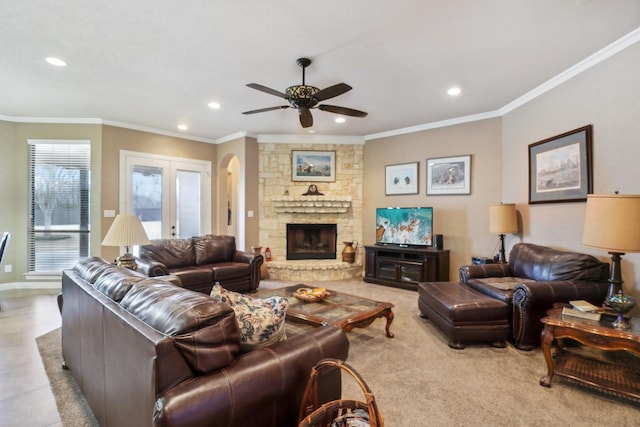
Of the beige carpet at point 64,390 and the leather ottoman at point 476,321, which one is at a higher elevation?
the leather ottoman at point 476,321

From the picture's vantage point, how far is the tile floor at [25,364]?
1899mm

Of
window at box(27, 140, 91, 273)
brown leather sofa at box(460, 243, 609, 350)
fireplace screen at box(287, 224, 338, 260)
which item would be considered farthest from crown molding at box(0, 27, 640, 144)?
brown leather sofa at box(460, 243, 609, 350)

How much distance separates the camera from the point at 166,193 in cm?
570

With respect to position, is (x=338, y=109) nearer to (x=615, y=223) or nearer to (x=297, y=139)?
(x=615, y=223)

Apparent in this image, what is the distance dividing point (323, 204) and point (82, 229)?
4083 millimetres

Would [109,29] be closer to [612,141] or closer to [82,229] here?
[82,229]

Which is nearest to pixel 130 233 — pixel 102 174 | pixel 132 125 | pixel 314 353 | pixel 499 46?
pixel 314 353

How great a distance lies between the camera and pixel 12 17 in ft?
7.61

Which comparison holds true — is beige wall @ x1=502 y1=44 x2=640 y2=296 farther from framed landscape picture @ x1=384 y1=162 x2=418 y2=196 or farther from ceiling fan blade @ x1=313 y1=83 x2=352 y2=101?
ceiling fan blade @ x1=313 y1=83 x2=352 y2=101

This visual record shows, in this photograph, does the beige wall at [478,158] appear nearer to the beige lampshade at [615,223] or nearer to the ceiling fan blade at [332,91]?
the beige lampshade at [615,223]

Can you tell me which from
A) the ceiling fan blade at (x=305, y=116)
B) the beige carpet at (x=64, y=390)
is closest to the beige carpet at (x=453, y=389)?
the beige carpet at (x=64, y=390)

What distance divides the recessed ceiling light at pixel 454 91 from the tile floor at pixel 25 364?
4.59 metres

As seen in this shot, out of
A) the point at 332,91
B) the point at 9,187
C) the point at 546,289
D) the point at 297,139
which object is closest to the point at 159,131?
the point at 9,187

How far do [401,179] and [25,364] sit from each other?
5282 millimetres
